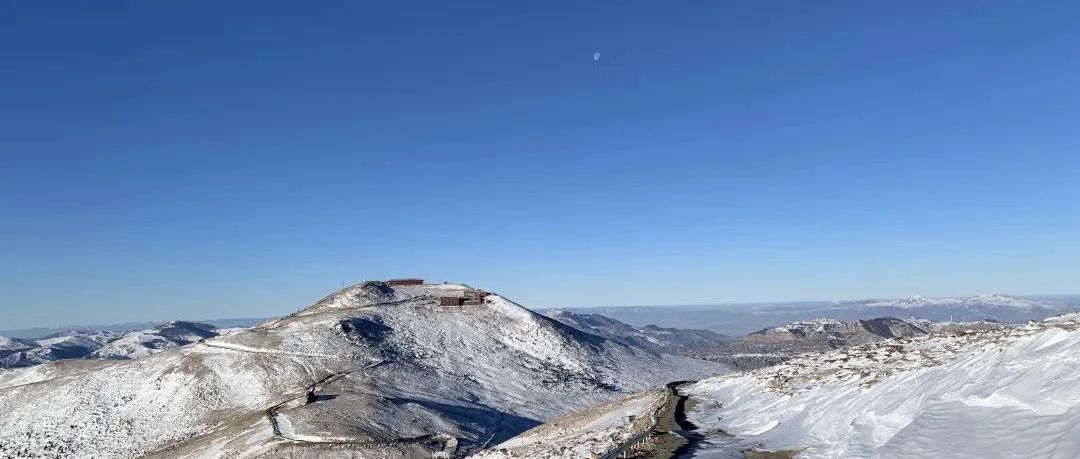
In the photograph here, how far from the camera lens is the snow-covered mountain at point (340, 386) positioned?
200 ft

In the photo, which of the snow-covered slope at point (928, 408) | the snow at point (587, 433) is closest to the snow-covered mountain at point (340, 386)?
the snow at point (587, 433)

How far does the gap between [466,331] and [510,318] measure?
39.5 feet

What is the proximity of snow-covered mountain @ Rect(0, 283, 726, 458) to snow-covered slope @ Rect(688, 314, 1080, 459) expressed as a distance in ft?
117

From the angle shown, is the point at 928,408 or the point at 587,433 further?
the point at 587,433

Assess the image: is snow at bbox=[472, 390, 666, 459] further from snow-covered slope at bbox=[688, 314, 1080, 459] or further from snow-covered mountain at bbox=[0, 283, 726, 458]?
snow-covered mountain at bbox=[0, 283, 726, 458]

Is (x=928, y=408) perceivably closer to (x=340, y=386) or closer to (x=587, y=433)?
(x=587, y=433)

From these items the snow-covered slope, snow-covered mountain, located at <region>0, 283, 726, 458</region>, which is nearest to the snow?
the snow-covered slope

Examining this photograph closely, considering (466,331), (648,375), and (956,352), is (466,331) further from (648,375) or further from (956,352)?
(956,352)

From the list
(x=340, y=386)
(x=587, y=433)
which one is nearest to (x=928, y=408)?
(x=587, y=433)

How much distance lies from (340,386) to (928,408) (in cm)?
7077

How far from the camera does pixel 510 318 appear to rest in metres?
121

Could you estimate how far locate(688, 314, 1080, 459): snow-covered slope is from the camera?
1509cm

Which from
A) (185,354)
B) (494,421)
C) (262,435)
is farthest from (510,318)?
(262,435)

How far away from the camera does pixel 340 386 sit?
7781cm
